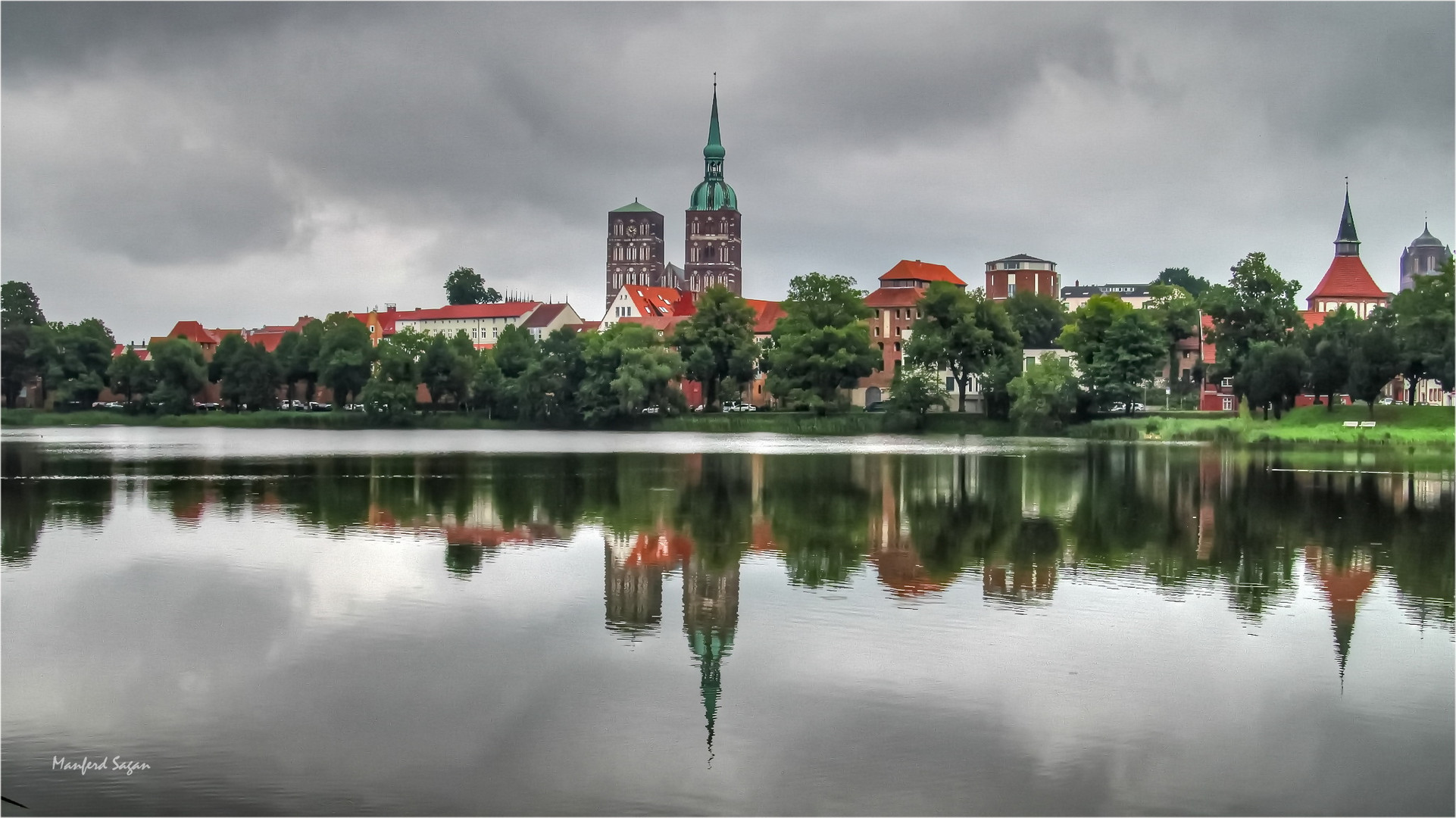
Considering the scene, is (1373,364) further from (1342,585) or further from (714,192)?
(714,192)

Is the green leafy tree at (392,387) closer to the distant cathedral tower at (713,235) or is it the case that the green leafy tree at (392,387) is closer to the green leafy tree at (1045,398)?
the green leafy tree at (1045,398)

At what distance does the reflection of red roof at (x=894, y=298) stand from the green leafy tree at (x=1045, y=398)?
1791 inches

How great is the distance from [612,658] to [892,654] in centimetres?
Result: 300

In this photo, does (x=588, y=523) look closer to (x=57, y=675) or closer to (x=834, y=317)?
(x=57, y=675)

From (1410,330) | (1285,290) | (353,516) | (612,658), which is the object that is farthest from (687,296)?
(612,658)

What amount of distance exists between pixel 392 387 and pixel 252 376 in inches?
525

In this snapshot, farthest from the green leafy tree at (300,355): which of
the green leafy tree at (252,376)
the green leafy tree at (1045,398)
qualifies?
the green leafy tree at (1045,398)

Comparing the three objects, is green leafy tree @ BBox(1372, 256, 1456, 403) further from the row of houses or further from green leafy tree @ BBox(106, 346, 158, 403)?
green leafy tree @ BBox(106, 346, 158, 403)

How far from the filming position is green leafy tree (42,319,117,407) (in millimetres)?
94438

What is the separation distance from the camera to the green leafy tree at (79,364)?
94438 millimetres

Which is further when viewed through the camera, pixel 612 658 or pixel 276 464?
pixel 276 464

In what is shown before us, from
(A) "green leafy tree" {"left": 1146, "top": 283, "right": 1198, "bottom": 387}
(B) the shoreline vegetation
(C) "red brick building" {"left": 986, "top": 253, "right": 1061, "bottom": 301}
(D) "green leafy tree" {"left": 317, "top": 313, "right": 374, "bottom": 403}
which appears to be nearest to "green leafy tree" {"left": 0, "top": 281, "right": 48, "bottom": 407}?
(B) the shoreline vegetation

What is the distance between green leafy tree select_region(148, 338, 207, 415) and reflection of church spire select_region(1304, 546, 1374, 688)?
286 ft

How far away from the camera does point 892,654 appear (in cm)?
1466
